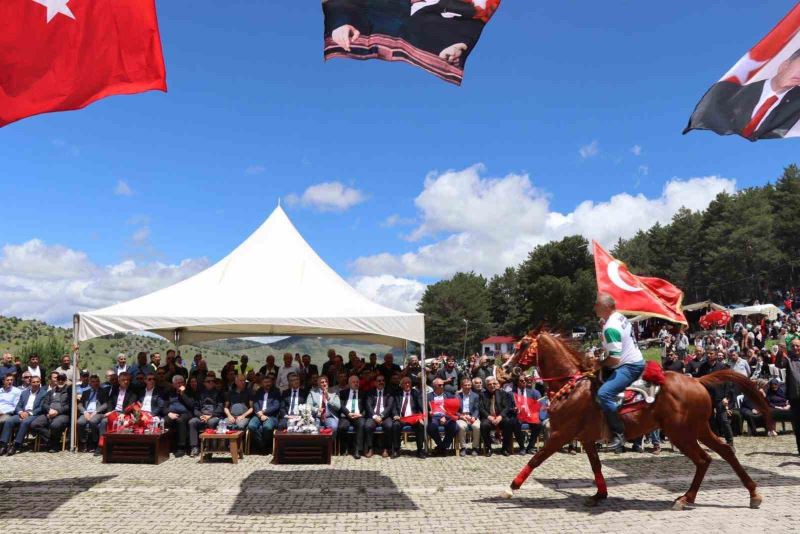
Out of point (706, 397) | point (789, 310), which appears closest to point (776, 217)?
point (789, 310)

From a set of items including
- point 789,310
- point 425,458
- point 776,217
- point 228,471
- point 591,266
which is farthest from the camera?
point 776,217

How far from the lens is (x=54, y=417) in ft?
37.4

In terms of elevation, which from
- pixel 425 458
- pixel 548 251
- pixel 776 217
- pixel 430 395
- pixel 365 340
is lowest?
pixel 425 458

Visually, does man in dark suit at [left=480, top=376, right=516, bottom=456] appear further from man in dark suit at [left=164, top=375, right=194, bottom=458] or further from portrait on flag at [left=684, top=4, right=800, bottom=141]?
portrait on flag at [left=684, top=4, right=800, bottom=141]

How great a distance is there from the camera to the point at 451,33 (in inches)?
262

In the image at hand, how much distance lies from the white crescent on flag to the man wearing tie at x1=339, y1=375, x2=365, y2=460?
219 inches

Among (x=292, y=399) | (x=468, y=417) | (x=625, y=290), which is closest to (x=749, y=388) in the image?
(x=625, y=290)

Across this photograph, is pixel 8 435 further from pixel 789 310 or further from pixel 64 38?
pixel 789 310

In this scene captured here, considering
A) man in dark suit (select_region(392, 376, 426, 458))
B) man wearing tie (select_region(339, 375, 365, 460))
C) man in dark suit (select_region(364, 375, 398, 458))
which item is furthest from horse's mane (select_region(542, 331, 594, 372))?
man wearing tie (select_region(339, 375, 365, 460))

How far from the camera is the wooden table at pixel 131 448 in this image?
9797mm

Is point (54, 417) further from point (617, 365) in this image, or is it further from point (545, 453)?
point (617, 365)

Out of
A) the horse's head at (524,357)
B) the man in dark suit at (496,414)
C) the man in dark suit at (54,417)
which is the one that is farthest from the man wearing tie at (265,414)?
the horse's head at (524,357)

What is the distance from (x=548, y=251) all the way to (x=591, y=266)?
4.77 meters

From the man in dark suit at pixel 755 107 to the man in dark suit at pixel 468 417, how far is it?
6221 mm
